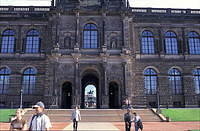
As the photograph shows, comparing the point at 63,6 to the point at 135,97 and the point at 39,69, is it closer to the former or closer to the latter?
the point at 39,69

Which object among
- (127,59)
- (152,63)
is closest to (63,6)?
(127,59)

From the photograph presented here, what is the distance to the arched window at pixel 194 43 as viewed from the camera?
3892 cm

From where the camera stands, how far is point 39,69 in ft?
119

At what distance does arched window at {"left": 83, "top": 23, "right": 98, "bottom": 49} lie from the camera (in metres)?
36.1

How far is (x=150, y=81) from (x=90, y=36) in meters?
12.1

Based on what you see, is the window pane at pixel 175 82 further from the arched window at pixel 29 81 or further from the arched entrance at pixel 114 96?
the arched window at pixel 29 81

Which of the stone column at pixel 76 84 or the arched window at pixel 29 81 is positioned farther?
the arched window at pixel 29 81

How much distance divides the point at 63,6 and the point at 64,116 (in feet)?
62.9

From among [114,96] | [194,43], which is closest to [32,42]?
[114,96]

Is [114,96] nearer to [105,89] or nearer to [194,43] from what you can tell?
[105,89]

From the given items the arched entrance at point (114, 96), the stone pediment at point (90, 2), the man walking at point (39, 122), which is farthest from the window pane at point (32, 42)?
the man walking at point (39, 122)

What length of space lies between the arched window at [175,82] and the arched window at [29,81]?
22.0 meters

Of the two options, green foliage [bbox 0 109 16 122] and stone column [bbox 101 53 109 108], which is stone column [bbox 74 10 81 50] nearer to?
stone column [bbox 101 53 109 108]

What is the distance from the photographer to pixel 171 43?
3897 cm
